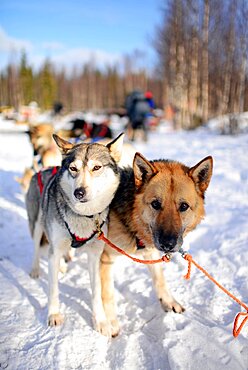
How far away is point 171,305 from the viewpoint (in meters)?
2.58

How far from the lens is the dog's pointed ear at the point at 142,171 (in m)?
2.35

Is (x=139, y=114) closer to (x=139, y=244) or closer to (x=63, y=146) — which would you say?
(x=63, y=146)

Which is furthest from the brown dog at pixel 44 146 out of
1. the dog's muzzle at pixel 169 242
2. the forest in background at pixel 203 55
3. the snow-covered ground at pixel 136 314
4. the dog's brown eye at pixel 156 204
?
the forest in background at pixel 203 55

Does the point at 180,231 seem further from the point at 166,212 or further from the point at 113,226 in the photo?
the point at 113,226

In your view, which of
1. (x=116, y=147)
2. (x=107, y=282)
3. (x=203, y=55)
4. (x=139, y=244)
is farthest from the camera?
(x=203, y=55)

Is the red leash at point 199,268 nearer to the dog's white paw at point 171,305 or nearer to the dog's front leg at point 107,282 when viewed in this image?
the dog's front leg at point 107,282

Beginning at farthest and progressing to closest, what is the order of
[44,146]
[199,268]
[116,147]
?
[44,146]
[116,147]
[199,268]

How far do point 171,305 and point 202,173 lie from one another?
1148 mm

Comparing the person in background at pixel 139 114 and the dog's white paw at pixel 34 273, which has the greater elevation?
the person in background at pixel 139 114

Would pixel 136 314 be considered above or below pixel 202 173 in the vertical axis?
below

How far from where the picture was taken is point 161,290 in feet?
8.91

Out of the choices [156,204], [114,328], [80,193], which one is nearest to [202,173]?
[156,204]

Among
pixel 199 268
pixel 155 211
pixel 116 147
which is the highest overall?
pixel 116 147

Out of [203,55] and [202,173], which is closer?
[202,173]
